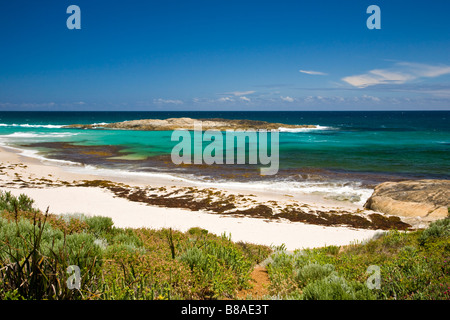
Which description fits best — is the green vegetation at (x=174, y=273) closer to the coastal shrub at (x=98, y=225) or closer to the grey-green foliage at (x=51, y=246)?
the grey-green foliage at (x=51, y=246)

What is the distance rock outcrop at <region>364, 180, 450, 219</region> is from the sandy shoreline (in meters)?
1.56

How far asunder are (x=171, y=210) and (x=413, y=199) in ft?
43.9

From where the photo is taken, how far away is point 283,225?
46.1ft

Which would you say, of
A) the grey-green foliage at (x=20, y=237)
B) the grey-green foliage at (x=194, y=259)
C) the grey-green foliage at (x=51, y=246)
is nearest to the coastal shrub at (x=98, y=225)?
the grey-green foliage at (x=20, y=237)

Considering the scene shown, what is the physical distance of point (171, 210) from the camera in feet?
52.7

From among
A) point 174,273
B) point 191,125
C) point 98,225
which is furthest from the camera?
point 191,125

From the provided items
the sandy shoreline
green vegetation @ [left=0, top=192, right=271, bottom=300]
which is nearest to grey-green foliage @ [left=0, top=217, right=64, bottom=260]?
green vegetation @ [left=0, top=192, right=271, bottom=300]

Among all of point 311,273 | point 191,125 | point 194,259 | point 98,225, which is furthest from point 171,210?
point 191,125

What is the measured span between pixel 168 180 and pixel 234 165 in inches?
356

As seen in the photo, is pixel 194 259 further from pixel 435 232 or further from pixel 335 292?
pixel 435 232

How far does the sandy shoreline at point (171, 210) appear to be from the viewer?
1251cm

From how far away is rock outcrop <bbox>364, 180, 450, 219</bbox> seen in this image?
50.7 feet

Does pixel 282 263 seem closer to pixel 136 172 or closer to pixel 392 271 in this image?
pixel 392 271

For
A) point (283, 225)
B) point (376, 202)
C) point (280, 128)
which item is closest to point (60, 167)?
point (283, 225)
